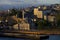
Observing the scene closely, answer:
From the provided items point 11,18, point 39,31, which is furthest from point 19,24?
point 39,31

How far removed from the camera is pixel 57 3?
6.26ft

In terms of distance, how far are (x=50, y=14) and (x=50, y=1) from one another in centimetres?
15

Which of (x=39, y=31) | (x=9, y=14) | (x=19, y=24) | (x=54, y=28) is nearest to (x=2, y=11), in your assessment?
(x=9, y=14)

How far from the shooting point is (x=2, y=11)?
1.95 m

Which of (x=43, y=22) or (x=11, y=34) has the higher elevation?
(x=43, y=22)

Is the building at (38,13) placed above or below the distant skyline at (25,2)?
below

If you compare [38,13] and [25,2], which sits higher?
[25,2]

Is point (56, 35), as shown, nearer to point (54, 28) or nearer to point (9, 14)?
point (54, 28)

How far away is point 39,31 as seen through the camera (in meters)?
1.90

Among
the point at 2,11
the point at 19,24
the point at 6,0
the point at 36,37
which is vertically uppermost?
the point at 6,0

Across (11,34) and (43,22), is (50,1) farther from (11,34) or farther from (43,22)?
(11,34)

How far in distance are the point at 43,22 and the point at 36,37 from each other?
0.18m

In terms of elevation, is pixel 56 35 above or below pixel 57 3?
below

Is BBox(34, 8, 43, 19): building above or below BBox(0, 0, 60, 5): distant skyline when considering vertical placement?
below
